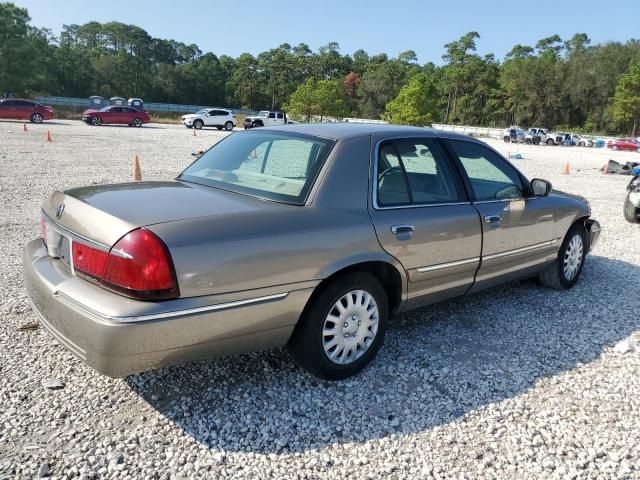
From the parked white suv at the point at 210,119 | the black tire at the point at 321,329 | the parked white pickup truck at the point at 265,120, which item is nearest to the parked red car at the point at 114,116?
the parked white suv at the point at 210,119

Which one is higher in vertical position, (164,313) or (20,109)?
Result: (20,109)

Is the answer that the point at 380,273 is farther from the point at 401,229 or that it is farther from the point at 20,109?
the point at 20,109

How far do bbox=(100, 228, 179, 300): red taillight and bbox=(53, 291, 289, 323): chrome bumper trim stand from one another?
0.09m

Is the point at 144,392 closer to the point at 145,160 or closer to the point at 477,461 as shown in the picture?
the point at 477,461

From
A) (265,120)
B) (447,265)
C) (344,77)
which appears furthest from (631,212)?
(344,77)

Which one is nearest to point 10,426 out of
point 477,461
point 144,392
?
point 144,392

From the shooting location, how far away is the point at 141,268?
2.44 metres

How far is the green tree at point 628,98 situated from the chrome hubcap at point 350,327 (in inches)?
3250

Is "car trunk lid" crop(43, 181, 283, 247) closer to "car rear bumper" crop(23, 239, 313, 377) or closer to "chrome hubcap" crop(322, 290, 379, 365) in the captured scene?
"car rear bumper" crop(23, 239, 313, 377)

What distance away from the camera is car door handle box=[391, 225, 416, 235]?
3.33 meters

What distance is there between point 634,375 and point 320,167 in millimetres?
2631

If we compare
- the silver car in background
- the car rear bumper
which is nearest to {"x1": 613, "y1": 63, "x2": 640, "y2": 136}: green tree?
the silver car in background

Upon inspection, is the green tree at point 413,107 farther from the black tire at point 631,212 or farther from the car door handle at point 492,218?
the car door handle at point 492,218

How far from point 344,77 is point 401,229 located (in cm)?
11974
